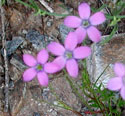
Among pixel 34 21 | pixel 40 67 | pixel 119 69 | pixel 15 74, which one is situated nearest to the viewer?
pixel 119 69

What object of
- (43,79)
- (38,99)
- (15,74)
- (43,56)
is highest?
(43,56)

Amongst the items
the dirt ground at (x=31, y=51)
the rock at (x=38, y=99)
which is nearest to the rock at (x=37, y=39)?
the dirt ground at (x=31, y=51)

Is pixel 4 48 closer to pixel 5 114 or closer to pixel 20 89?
pixel 20 89

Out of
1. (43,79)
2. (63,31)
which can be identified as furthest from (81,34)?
(63,31)

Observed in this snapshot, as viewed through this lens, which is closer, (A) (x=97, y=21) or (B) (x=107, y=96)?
(A) (x=97, y=21)

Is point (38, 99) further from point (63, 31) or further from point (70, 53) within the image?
point (70, 53)

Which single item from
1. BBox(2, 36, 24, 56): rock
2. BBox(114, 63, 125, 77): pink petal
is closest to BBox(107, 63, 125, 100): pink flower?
BBox(114, 63, 125, 77): pink petal

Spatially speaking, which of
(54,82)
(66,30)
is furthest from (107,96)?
(66,30)

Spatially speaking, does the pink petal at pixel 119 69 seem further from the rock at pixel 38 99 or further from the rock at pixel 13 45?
the rock at pixel 13 45
